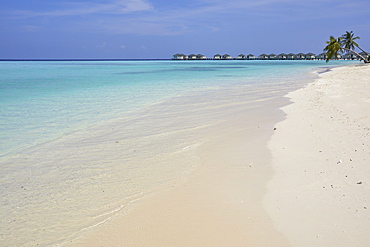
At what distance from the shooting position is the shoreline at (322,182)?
344 cm

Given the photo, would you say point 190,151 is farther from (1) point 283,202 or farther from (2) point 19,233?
(2) point 19,233

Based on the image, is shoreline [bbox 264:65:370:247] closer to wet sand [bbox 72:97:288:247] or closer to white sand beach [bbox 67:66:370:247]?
white sand beach [bbox 67:66:370:247]

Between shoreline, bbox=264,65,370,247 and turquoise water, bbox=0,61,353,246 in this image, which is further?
turquoise water, bbox=0,61,353,246

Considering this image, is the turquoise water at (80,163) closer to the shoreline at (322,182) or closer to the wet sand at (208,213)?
the wet sand at (208,213)

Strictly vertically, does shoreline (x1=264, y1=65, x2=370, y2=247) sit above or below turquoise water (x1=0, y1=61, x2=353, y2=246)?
above

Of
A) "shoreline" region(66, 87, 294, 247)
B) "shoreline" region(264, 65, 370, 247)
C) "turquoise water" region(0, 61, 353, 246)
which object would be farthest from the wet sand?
"turquoise water" region(0, 61, 353, 246)

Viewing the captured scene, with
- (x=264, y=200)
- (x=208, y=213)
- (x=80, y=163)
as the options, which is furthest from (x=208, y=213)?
(x=80, y=163)

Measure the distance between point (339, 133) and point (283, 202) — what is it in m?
3.71

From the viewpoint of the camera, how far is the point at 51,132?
8641 millimetres

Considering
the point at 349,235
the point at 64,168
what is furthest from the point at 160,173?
the point at 349,235

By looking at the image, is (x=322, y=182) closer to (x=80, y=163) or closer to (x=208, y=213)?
(x=208, y=213)

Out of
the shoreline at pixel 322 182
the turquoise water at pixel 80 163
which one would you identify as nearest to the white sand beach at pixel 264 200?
the shoreline at pixel 322 182

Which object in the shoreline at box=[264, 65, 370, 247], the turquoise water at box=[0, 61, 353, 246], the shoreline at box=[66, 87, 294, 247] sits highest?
the shoreline at box=[264, 65, 370, 247]

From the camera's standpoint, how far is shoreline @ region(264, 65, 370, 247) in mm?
3436
